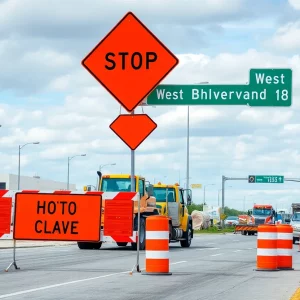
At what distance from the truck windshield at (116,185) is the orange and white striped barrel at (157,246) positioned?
1542 cm

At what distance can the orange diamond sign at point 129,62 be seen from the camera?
19328 mm

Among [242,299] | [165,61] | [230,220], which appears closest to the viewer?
[242,299]

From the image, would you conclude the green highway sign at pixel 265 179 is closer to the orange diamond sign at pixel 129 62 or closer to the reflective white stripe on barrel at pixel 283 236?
the reflective white stripe on barrel at pixel 283 236

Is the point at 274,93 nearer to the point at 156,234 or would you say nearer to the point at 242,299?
the point at 156,234

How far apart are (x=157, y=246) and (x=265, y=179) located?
87947 millimetres

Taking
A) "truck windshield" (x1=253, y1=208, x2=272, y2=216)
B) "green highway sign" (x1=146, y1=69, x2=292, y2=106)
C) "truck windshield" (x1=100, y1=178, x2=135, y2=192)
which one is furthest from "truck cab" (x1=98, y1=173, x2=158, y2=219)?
"truck windshield" (x1=253, y1=208, x2=272, y2=216)

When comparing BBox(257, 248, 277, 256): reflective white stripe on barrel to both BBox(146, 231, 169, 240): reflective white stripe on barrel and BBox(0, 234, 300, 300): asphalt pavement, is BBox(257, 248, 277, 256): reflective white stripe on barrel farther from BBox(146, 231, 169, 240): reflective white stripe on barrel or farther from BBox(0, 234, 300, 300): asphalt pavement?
BBox(146, 231, 169, 240): reflective white stripe on barrel

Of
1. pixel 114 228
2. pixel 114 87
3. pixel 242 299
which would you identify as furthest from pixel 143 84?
pixel 242 299

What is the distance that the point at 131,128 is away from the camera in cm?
1942

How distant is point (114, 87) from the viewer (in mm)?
19594

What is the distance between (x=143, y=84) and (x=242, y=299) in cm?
719

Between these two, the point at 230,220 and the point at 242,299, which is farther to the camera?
the point at 230,220

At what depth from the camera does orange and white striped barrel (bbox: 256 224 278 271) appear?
19.7 metres

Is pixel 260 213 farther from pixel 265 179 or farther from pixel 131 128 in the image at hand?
pixel 131 128
